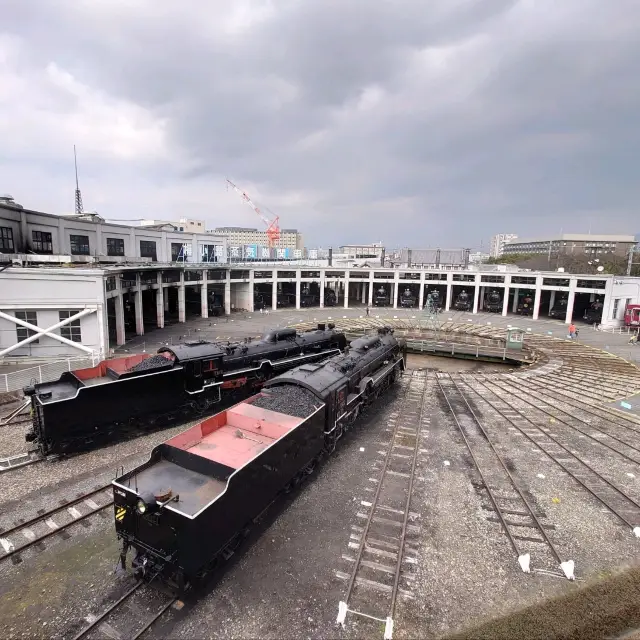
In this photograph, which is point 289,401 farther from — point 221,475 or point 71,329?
point 71,329

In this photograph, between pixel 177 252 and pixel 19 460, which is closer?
pixel 19 460

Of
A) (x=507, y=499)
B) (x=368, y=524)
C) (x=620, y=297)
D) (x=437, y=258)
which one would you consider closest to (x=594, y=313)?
(x=620, y=297)

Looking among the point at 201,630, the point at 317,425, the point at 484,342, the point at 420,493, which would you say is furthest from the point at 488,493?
the point at 484,342

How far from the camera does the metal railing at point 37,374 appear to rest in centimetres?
2075

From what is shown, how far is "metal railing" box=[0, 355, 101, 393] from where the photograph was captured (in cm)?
2075

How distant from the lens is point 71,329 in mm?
26484

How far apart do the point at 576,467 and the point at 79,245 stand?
153ft

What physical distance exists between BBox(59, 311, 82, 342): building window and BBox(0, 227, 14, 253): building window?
1279 cm

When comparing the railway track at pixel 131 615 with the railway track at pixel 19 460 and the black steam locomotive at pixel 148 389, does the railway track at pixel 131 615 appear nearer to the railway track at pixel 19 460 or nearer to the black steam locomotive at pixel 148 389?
the black steam locomotive at pixel 148 389

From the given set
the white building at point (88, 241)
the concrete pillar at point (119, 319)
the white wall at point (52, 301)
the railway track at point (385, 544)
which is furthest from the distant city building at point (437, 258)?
the railway track at point (385, 544)

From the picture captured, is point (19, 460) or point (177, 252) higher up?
point (177, 252)

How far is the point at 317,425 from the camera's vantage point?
12.7m

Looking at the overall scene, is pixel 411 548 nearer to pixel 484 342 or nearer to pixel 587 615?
pixel 587 615

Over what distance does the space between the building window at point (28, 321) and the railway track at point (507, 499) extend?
27.0 m
